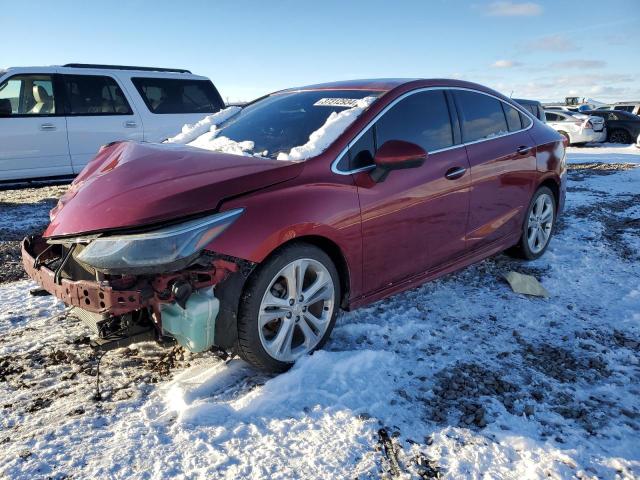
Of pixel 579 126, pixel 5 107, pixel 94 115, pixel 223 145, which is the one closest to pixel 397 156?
pixel 223 145

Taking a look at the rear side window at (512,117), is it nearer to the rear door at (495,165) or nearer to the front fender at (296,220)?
the rear door at (495,165)

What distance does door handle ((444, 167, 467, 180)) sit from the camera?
3698 mm

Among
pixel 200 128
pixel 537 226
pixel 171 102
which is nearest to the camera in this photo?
pixel 200 128

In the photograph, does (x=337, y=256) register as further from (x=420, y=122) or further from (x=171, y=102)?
(x=171, y=102)

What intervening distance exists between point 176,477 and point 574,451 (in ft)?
5.56

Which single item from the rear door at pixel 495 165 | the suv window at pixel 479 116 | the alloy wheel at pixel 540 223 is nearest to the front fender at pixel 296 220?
the rear door at pixel 495 165

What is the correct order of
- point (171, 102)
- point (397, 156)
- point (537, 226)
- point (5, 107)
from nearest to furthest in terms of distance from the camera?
point (397, 156) < point (537, 226) < point (5, 107) < point (171, 102)

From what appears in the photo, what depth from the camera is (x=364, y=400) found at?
259 centimetres

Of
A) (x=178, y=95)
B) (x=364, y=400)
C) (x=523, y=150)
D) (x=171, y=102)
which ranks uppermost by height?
(x=178, y=95)

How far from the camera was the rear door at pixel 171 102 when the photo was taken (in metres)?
8.22

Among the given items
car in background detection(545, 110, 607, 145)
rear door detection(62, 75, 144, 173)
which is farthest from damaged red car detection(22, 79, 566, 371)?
car in background detection(545, 110, 607, 145)

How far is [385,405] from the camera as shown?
2557mm

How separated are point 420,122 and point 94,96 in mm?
5996

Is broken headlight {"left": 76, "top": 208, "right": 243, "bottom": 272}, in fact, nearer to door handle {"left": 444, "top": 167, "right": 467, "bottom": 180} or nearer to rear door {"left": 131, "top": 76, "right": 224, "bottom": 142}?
door handle {"left": 444, "top": 167, "right": 467, "bottom": 180}
